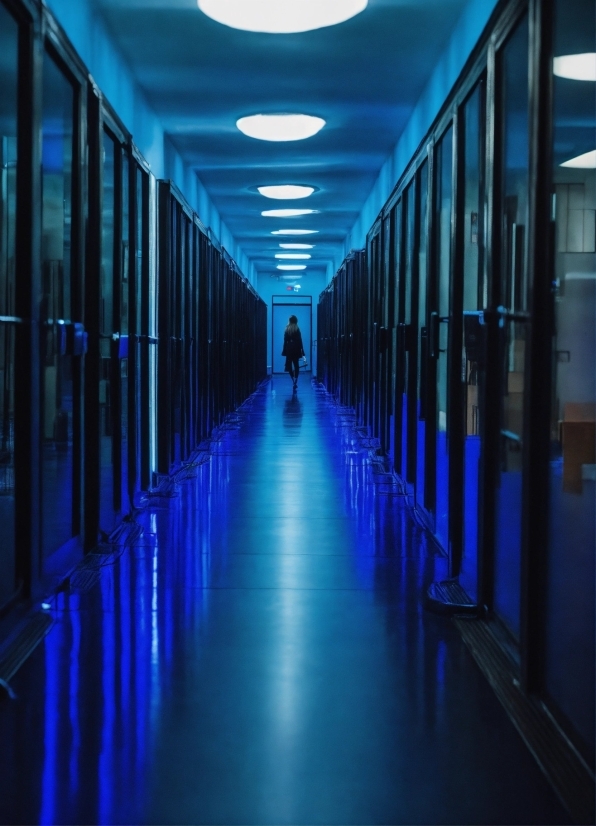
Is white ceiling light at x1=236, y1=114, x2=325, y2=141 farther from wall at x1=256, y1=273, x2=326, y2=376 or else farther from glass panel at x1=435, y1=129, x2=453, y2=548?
wall at x1=256, y1=273, x2=326, y2=376

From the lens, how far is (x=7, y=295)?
6.46 m

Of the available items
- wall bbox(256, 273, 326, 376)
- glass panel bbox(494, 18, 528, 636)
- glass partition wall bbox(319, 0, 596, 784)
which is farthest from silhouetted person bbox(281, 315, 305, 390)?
glass panel bbox(494, 18, 528, 636)

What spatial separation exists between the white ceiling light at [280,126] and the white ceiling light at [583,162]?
5327 millimetres

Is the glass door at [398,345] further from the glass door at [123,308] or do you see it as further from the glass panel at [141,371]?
the glass door at [123,308]

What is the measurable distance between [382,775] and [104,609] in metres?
1.81

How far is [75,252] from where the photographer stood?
4879 millimetres

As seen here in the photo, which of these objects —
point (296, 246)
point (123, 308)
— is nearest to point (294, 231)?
point (296, 246)

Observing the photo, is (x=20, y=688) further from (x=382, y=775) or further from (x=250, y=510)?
(x=250, y=510)

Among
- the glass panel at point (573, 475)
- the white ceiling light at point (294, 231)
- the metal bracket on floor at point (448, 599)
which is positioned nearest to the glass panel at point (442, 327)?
the glass panel at point (573, 475)

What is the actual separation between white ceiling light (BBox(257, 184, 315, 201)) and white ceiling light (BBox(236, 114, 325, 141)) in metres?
4.01

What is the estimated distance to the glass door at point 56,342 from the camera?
4.34 meters

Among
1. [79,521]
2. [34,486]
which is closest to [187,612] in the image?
[34,486]

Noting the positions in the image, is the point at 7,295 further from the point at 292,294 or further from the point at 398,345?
the point at 292,294

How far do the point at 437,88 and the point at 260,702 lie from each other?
6.15 m
